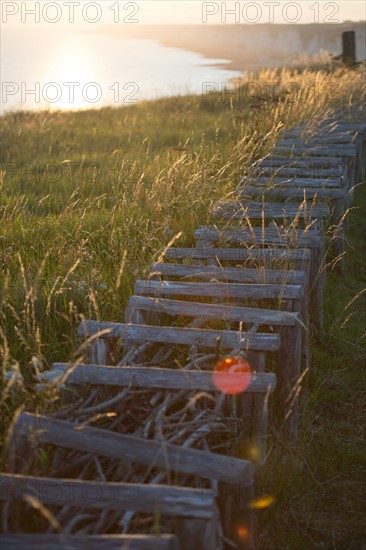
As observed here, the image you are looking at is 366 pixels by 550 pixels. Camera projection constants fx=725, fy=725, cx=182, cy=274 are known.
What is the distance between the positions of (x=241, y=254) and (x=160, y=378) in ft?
5.53

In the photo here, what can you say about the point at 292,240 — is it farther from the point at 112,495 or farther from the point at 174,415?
the point at 112,495

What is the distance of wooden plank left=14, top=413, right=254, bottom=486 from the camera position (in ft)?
8.23

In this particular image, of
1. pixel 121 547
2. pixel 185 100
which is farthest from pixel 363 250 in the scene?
pixel 185 100

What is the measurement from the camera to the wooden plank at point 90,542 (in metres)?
2.15

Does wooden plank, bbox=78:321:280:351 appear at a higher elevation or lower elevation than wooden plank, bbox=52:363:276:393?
higher

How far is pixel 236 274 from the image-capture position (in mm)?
Answer: 4199

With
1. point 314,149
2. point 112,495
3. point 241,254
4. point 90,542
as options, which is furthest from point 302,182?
point 90,542

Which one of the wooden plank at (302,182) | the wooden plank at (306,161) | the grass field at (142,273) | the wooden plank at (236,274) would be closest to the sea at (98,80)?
the grass field at (142,273)

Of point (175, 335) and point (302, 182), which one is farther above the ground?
point (302, 182)

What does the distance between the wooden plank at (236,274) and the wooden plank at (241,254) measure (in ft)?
0.50

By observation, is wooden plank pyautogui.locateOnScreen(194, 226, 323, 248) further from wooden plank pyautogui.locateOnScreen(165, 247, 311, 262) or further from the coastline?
the coastline

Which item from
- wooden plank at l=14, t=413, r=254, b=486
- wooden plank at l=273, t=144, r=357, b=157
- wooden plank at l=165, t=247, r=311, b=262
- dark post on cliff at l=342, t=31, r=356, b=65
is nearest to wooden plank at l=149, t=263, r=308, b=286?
wooden plank at l=165, t=247, r=311, b=262

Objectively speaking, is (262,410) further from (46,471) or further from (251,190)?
(251,190)

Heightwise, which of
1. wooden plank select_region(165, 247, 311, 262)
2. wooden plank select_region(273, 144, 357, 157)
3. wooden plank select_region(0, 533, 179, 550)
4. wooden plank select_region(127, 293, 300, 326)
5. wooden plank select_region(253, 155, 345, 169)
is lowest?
wooden plank select_region(0, 533, 179, 550)
